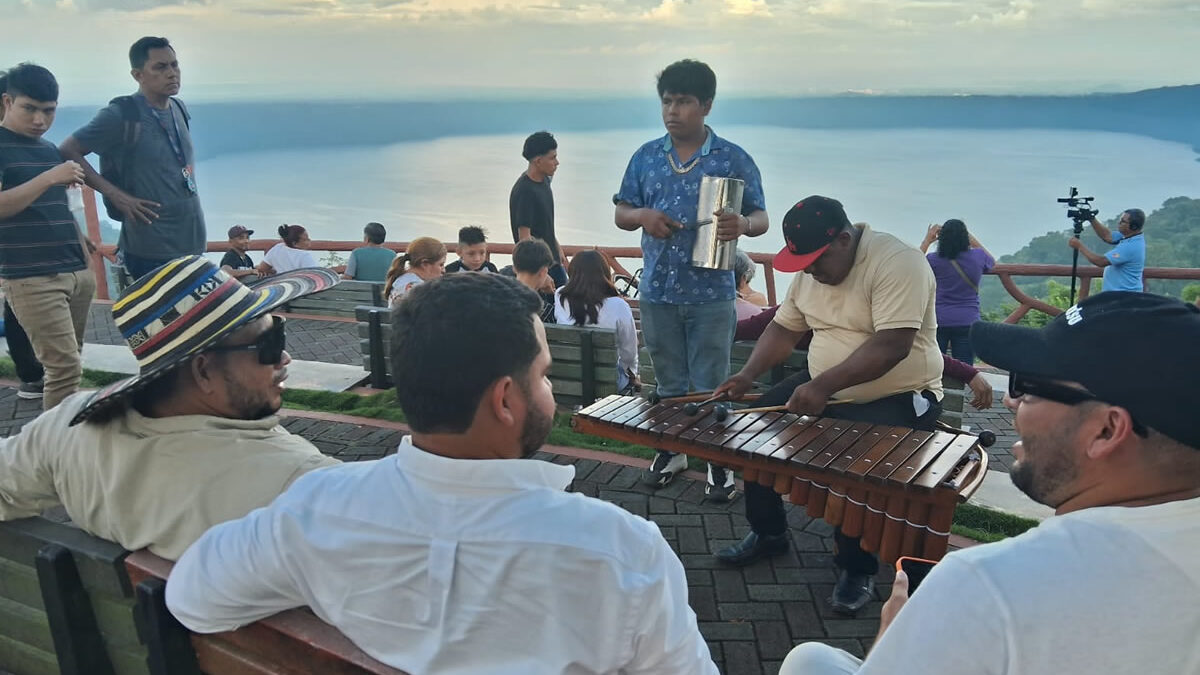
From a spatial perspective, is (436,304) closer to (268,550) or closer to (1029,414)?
(268,550)

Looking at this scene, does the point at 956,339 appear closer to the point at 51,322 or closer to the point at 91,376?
the point at 51,322

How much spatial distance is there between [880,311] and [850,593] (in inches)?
43.4

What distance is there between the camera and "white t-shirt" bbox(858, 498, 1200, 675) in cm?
117

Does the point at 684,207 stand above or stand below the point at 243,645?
above

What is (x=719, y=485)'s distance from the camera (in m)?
4.07

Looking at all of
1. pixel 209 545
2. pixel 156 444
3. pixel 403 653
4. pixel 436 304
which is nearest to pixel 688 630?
pixel 403 653

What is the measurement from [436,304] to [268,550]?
0.51 metres

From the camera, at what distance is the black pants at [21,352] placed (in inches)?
218

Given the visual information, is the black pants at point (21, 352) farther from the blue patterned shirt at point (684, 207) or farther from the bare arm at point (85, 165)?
the blue patterned shirt at point (684, 207)

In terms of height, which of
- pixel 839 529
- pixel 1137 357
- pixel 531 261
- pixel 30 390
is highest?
pixel 1137 357

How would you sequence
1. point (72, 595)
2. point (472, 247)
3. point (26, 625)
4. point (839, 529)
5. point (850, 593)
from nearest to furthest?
point (72, 595) < point (26, 625) < point (839, 529) < point (850, 593) < point (472, 247)

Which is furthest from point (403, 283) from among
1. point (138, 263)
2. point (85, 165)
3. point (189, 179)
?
point (85, 165)

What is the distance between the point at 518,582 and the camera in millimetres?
1244

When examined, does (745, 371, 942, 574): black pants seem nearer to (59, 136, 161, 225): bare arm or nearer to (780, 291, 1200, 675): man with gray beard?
(780, 291, 1200, 675): man with gray beard
